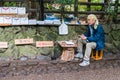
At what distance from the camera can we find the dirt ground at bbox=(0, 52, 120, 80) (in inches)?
252

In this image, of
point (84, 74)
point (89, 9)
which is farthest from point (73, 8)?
point (84, 74)

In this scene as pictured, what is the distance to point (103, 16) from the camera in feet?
28.1

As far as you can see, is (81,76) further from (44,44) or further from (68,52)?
Answer: (44,44)

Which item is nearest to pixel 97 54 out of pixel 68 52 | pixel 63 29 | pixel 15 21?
pixel 68 52

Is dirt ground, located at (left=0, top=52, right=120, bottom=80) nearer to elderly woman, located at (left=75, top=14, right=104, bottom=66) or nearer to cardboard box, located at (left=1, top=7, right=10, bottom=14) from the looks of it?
elderly woman, located at (left=75, top=14, right=104, bottom=66)

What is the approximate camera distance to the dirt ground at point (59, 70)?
6402mm

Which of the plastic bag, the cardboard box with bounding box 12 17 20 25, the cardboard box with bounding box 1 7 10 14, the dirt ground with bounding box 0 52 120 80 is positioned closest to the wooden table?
the dirt ground with bounding box 0 52 120 80

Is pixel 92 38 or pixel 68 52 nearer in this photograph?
pixel 92 38

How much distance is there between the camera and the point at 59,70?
6.93m

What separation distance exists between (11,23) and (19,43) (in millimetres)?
523

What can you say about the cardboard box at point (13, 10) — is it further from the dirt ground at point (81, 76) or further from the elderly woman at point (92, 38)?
the dirt ground at point (81, 76)

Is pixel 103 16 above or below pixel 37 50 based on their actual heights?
above

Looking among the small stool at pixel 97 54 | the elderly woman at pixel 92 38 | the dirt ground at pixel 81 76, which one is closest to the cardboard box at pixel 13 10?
the elderly woman at pixel 92 38

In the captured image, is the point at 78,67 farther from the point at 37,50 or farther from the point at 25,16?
the point at 25,16
